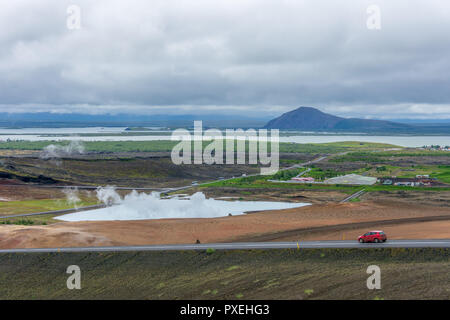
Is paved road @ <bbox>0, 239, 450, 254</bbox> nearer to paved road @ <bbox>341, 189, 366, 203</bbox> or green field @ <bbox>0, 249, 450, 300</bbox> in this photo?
green field @ <bbox>0, 249, 450, 300</bbox>

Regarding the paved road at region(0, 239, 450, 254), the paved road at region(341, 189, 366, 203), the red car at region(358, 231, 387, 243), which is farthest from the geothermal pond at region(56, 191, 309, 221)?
the red car at region(358, 231, 387, 243)

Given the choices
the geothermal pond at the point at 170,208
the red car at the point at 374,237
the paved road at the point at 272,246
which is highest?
the red car at the point at 374,237

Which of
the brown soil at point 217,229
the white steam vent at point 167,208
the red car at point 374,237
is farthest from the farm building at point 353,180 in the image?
the red car at point 374,237

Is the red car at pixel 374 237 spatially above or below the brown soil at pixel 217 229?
above

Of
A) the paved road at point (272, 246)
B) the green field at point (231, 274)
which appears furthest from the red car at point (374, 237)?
the green field at point (231, 274)

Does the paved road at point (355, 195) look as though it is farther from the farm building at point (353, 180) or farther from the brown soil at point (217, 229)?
the farm building at point (353, 180)

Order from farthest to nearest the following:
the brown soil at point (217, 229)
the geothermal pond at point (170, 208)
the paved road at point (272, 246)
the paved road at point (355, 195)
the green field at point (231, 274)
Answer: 1. the paved road at point (355, 195)
2. the geothermal pond at point (170, 208)
3. the brown soil at point (217, 229)
4. the paved road at point (272, 246)
5. the green field at point (231, 274)

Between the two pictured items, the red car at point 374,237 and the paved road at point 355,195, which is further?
the paved road at point 355,195

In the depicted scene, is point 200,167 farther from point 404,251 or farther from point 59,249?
point 404,251

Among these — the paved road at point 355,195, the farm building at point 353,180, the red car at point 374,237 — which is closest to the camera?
the red car at point 374,237
